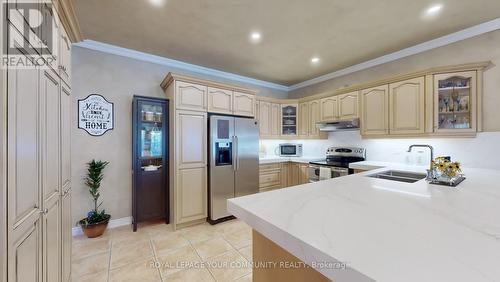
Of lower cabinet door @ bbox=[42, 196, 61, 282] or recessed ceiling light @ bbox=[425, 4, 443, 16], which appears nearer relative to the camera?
lower cabinet door @ bbox=[42, 196, 61, 282]

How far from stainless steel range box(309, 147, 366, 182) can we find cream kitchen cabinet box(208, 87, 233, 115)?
1.82 m

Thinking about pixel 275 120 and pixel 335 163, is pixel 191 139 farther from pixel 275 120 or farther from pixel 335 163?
pixel 335 163

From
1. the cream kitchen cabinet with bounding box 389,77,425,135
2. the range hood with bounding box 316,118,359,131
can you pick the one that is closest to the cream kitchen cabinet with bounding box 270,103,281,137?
the range hood with bounding box 316,118,359,131

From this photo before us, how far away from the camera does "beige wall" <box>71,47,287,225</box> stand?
2.72 m

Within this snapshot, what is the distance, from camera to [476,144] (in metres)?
2.46

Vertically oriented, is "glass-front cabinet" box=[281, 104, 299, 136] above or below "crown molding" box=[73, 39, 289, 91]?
below

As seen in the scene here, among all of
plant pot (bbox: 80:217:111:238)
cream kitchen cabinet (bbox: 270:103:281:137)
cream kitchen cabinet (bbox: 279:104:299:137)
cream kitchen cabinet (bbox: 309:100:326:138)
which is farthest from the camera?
cream kitchen cabinet (bbox: 279:104:299:137)

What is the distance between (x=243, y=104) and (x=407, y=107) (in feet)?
7.95

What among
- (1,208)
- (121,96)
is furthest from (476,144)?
(121,96)

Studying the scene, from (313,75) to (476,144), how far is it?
2679 millimetres

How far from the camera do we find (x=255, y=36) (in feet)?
8.68

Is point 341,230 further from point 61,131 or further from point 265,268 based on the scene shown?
point 61,131

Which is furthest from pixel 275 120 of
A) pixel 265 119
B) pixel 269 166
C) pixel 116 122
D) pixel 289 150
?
pixel 116 122

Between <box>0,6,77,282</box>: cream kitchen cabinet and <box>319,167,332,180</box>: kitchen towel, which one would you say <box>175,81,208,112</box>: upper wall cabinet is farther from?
A: <box>319,167,332,180</box>: kitchen towel
